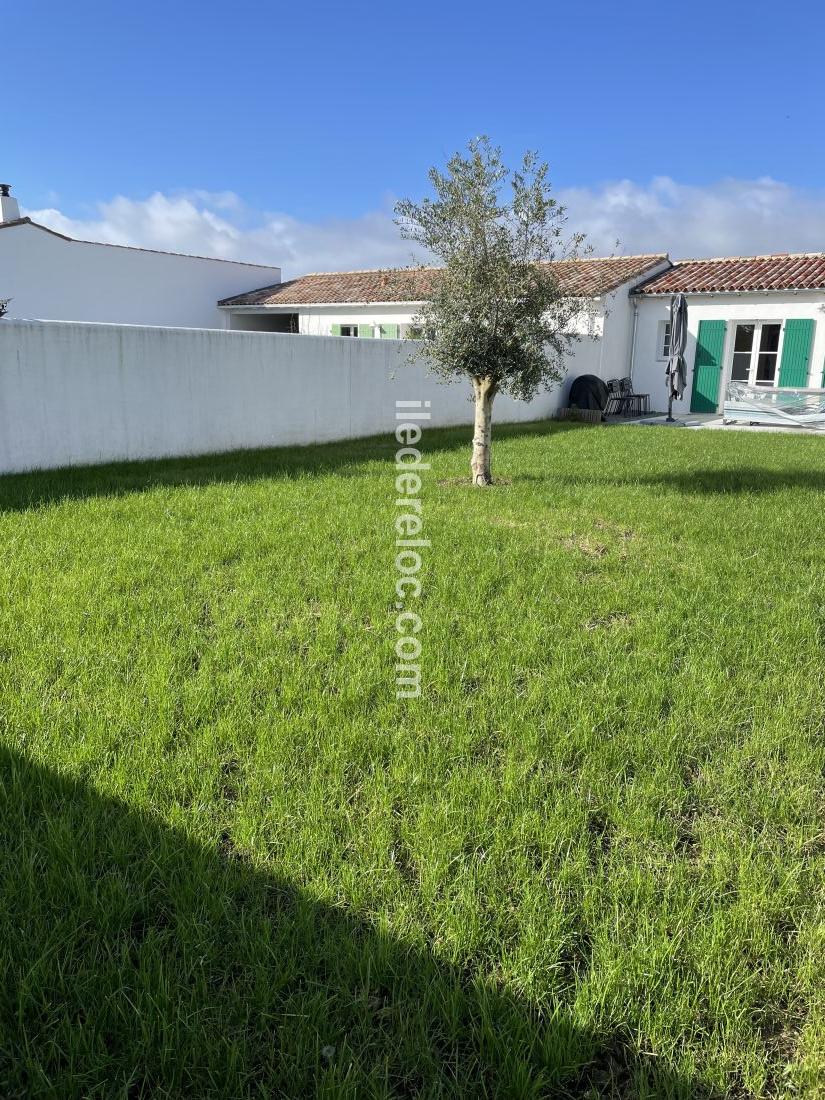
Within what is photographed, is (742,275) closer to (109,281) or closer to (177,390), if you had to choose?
(177,390)

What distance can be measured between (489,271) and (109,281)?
18562 millimetres

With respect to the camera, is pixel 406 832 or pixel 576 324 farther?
pixel 576 324

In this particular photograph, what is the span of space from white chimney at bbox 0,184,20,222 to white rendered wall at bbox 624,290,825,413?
1854cm

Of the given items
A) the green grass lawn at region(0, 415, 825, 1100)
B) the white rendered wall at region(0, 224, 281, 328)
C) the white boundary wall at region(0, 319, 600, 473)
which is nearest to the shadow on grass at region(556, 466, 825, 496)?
the white boundary wall at region(0, 319, 600, 473)

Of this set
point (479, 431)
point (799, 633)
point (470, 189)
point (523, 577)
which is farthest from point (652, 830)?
point (470, 189)

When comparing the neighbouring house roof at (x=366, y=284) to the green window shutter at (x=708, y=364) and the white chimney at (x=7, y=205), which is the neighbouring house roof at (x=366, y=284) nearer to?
the green window shutter at (x=708, y=364)

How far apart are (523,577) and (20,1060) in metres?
4.31

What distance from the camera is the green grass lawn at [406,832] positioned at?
6.12ft

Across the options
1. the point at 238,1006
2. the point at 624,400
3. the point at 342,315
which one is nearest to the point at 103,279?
the point at 342,315

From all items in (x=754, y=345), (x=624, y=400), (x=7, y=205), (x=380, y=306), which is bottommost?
(x=624, y=400)

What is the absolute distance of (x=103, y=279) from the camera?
22.8 meters

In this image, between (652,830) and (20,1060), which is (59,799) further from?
(652,830)

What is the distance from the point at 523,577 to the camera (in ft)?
18.2

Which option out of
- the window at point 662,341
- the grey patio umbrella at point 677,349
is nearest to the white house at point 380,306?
the window at point 662,341
